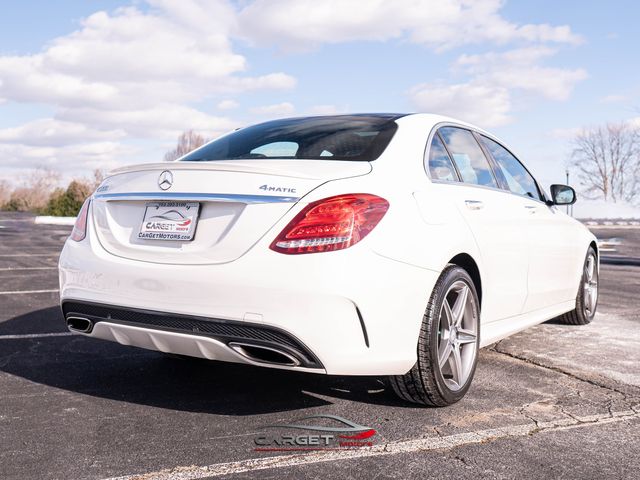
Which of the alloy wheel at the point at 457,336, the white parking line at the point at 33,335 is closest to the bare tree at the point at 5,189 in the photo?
the white parking line at the point at 33,335

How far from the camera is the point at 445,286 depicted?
11.3 ft

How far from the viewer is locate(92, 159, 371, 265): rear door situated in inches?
120

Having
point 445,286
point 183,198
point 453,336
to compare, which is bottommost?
point 453,336

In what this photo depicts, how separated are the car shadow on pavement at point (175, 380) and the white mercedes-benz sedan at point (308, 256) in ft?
1.34

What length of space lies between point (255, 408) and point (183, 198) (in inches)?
44.3

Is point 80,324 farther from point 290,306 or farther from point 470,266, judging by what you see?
point 470,266

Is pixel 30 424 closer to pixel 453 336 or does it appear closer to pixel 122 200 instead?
pixel 122 200

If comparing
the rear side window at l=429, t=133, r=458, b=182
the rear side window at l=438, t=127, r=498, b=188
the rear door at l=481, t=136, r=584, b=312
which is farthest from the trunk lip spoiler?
the rear door at l=481, t=136, r=584, b=312

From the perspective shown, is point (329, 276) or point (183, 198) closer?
point (329, 276)

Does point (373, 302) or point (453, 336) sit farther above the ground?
point (373, 302)

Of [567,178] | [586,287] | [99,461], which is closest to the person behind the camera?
[99,461]

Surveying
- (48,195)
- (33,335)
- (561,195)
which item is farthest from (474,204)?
(48,195)

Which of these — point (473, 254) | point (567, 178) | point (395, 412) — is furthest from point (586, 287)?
point (567, 178)

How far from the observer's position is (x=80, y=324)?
357cm
